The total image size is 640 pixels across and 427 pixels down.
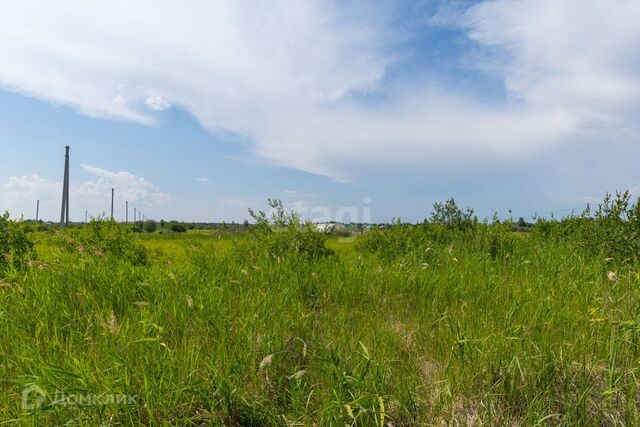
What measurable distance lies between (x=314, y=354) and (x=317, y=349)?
0.27 meters

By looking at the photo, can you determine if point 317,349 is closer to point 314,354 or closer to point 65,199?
point 314,354

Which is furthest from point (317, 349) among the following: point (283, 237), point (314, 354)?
point (283, 237)

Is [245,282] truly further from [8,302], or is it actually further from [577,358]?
[577,358]

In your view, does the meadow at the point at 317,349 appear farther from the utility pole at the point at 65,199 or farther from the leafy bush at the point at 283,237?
the utility pole at the point at 65,199

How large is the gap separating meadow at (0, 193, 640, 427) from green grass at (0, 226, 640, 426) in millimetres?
14

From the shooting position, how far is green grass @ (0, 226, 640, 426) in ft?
6.47

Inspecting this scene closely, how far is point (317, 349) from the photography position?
8.26 feet

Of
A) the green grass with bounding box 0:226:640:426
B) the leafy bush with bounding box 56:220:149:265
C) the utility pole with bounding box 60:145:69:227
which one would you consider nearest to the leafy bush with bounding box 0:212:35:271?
the leafy bush with bounding box 56:220:149:265

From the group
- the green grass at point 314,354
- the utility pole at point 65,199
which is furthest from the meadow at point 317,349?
the utility pole at point 65,199

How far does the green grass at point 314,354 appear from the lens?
1971 millimetres

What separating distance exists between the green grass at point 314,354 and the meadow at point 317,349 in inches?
0.6

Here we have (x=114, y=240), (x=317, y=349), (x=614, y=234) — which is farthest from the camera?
(x=114, y=240)

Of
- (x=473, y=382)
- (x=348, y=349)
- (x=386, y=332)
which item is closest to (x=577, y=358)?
(x=473, y=382)

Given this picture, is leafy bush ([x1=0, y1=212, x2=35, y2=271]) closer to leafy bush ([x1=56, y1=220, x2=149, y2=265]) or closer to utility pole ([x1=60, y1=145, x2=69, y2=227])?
leafy bush ([x1=56, y1=220, x2=149, y2=265])
